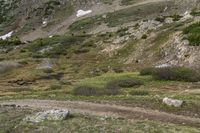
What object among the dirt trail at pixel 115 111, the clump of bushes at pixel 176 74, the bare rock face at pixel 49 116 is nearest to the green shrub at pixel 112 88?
the dirt trail at pixel 115 111

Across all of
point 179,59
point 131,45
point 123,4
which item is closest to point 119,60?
point 131,45

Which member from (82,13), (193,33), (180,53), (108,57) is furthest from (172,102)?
(82,13)

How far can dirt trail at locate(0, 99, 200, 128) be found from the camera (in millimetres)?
24484

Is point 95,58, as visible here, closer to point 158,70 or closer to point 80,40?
point 80,40

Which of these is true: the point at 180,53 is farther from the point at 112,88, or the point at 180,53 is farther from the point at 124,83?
the point at 112,88

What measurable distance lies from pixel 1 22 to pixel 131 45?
5513cm

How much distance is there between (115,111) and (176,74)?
45.0 feet

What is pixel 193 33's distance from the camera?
48469 mm

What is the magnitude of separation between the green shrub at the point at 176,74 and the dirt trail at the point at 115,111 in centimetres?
1166

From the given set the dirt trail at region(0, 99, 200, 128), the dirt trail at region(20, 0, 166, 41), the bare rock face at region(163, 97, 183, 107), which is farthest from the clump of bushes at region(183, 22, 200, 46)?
the dirt trail at region(20, 0, 166, 41)

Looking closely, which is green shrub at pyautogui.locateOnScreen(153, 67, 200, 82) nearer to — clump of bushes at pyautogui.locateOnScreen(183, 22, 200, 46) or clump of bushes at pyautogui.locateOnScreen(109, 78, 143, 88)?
clump of bushes at pyautogui.locateOnScreen(109, 78, 143, 88)

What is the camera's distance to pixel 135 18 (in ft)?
259

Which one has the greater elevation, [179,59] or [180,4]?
[180,4]

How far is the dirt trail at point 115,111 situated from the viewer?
964 inches
